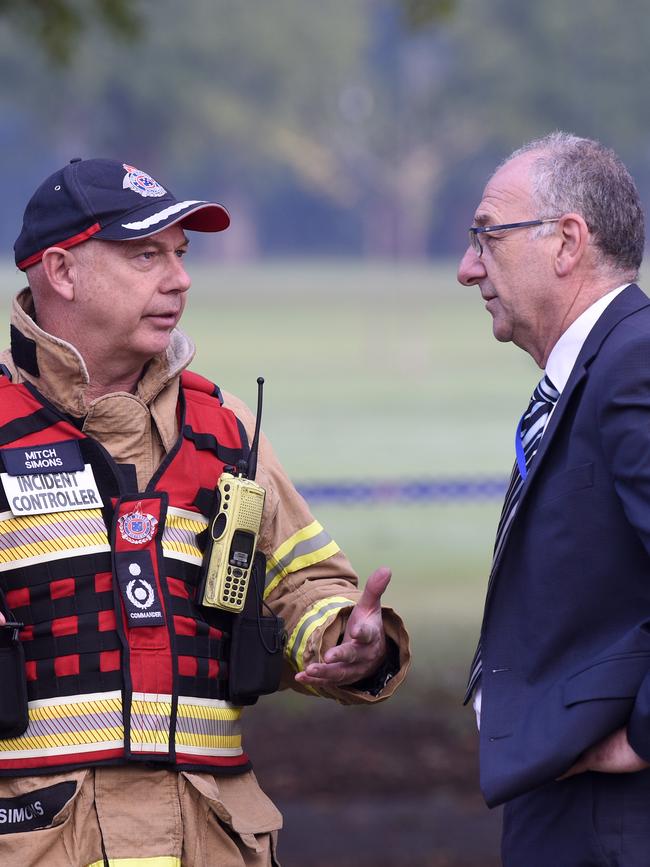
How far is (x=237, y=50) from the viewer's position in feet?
254

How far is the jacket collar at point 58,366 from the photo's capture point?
11.9 feet

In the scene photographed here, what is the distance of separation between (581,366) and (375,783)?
4.69 m

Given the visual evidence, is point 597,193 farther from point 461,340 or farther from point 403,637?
point 461,340

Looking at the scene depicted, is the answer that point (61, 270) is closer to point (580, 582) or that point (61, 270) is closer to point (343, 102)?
point (580, 582)

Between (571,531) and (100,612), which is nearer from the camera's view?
(571,531)

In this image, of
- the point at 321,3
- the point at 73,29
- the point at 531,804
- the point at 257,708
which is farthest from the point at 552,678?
the point at 321,3

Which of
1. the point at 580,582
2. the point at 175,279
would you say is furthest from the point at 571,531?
the point at 175,279

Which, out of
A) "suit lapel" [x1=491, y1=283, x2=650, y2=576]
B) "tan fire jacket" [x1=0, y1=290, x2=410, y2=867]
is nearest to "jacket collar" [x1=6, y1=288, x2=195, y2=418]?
"tan fire jacket" [x1=0, y1=290, x2=410, y2=867]

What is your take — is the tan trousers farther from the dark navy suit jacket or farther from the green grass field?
the green grass field

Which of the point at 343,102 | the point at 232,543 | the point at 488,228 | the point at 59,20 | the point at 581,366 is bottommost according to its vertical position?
the point at 343,102

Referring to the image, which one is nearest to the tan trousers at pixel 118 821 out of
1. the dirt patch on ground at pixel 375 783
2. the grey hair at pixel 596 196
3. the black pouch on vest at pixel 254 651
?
the black pouch on vest at pixel 254 651

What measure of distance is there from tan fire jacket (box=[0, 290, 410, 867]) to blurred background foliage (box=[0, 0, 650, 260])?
6561 cm

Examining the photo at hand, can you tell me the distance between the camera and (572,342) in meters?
3.41

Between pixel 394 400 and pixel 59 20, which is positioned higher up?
pixel 59 20
